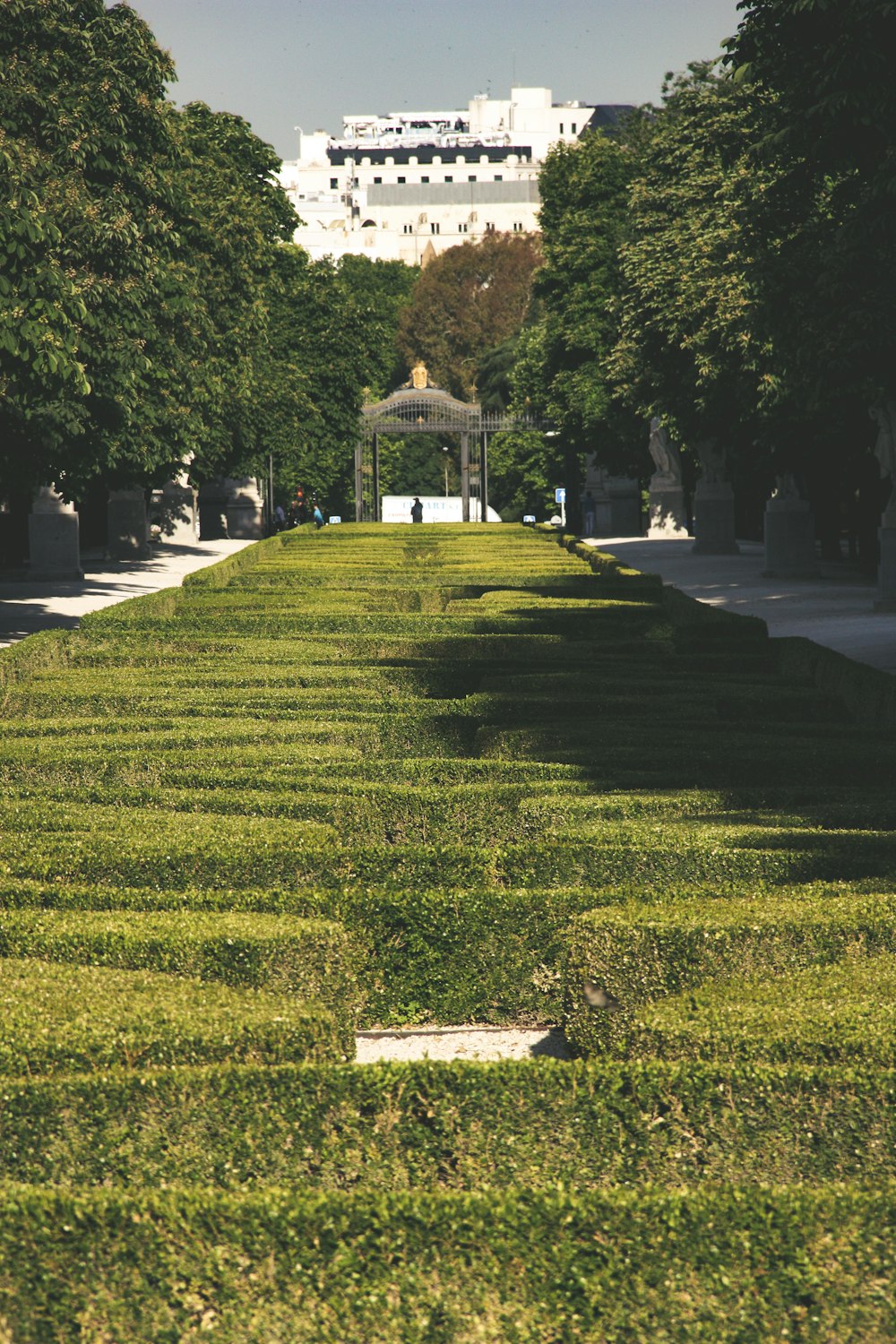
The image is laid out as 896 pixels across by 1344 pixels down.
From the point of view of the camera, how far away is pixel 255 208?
40.6 meters

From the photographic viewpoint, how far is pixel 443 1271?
424cm

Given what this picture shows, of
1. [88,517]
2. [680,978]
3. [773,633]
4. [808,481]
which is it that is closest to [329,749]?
[680,978]

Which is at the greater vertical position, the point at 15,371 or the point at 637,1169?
the point at 15,371

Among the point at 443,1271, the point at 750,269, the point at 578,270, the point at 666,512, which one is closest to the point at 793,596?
the point at 750,269

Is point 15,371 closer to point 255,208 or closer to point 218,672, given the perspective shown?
point 218,672

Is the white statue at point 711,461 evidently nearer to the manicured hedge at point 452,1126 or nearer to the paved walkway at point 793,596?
the paved walkway at point 793,596

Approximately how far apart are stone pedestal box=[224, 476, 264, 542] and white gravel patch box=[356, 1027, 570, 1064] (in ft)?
188

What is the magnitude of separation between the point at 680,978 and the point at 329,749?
4.77 m

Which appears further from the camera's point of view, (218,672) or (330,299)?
(330,299)

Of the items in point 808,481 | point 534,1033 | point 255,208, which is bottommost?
point 534,1033

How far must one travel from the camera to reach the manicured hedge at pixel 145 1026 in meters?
5.43

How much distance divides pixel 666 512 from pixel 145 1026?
52.0m

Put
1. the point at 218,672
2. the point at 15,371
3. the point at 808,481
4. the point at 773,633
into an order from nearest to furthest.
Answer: the point at 218,672 < the point at 15,371 < the point at 773,633 < the point at 808,481

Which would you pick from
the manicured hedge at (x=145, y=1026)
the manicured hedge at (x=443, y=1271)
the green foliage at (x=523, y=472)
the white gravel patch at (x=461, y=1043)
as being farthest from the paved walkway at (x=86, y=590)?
the green foliage at (x=523, y=472)
